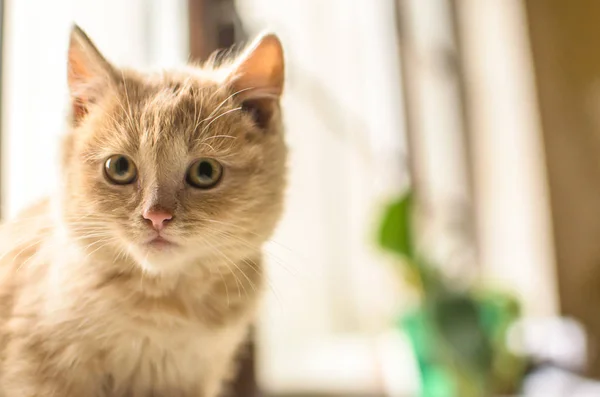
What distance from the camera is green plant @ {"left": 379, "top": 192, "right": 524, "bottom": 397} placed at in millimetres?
1492

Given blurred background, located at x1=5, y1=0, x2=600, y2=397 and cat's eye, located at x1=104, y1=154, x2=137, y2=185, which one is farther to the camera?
blurred background, located at x1=5, y1=0, x2=600, y2=397

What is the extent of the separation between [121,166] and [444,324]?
1046 mm

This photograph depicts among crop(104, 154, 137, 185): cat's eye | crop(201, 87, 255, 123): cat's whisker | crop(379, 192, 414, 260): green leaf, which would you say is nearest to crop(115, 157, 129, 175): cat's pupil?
crop(104, 154, 137, 185): cat's eye

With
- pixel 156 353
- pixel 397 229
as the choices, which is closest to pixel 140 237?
pixel 156 353

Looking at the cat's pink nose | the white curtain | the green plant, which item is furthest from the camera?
the white curtain

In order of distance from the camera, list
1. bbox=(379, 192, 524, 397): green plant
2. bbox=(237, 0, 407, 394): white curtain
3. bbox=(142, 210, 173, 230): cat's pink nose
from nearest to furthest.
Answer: bbox=(142, 210, 173, 230): cat's pink nose, bbox=(379, 192, 524, 397): green plant, bbox=(237, 0, 407, 394): white curtain

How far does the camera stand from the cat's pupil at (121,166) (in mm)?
697

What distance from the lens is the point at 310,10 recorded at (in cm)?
213

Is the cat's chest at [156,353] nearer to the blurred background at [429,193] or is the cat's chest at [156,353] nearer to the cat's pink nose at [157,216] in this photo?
the cat's pink nose at [157,216]

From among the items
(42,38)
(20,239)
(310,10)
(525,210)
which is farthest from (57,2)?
(525,210)

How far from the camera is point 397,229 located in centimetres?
153

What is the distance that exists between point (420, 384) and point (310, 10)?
1.28 m

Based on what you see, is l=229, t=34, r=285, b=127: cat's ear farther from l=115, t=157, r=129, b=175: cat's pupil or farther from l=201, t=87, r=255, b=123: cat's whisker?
l=115, t=157, r=129, b=175: cat's pupil

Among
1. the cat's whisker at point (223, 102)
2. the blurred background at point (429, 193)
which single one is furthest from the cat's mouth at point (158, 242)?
the blurred background at point (429, 193)
